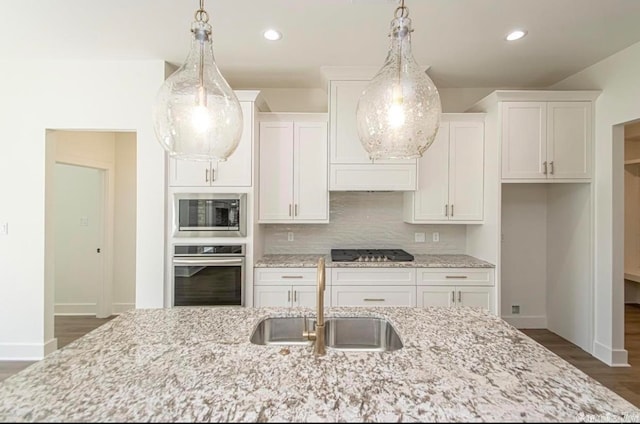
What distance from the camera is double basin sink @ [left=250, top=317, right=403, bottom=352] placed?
169 centimetres

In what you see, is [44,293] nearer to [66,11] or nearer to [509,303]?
[66,11]

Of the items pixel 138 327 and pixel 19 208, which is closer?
pixel 138 327

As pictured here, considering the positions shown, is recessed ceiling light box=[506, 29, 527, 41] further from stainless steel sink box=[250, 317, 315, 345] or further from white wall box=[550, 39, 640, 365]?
stainless steel sink box=[250, 317, 315, 345]

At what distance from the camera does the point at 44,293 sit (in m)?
3.16

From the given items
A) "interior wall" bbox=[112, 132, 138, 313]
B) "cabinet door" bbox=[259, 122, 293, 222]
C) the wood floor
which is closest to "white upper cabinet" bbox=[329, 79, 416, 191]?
"cabinet door" bbox=[259, 122, 293, 222]

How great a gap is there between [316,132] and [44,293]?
10.0ft

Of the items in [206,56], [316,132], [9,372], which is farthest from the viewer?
[316,132]

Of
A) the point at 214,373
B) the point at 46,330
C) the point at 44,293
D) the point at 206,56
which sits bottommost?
the point at 46,330

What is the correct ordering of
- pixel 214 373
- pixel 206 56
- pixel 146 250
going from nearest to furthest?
1. pixel 214 373
2. pixel 206 56
3. pixel 146 250

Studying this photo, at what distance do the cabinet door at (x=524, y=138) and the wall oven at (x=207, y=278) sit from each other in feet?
8.95

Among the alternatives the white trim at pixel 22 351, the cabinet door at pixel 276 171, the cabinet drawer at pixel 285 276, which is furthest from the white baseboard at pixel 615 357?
the white trim at pixel 22 351

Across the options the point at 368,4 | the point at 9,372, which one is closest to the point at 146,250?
the point at 9,372

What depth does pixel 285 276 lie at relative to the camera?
314cm

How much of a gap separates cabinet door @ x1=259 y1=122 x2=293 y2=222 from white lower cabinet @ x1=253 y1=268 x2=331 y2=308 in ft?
1.83
